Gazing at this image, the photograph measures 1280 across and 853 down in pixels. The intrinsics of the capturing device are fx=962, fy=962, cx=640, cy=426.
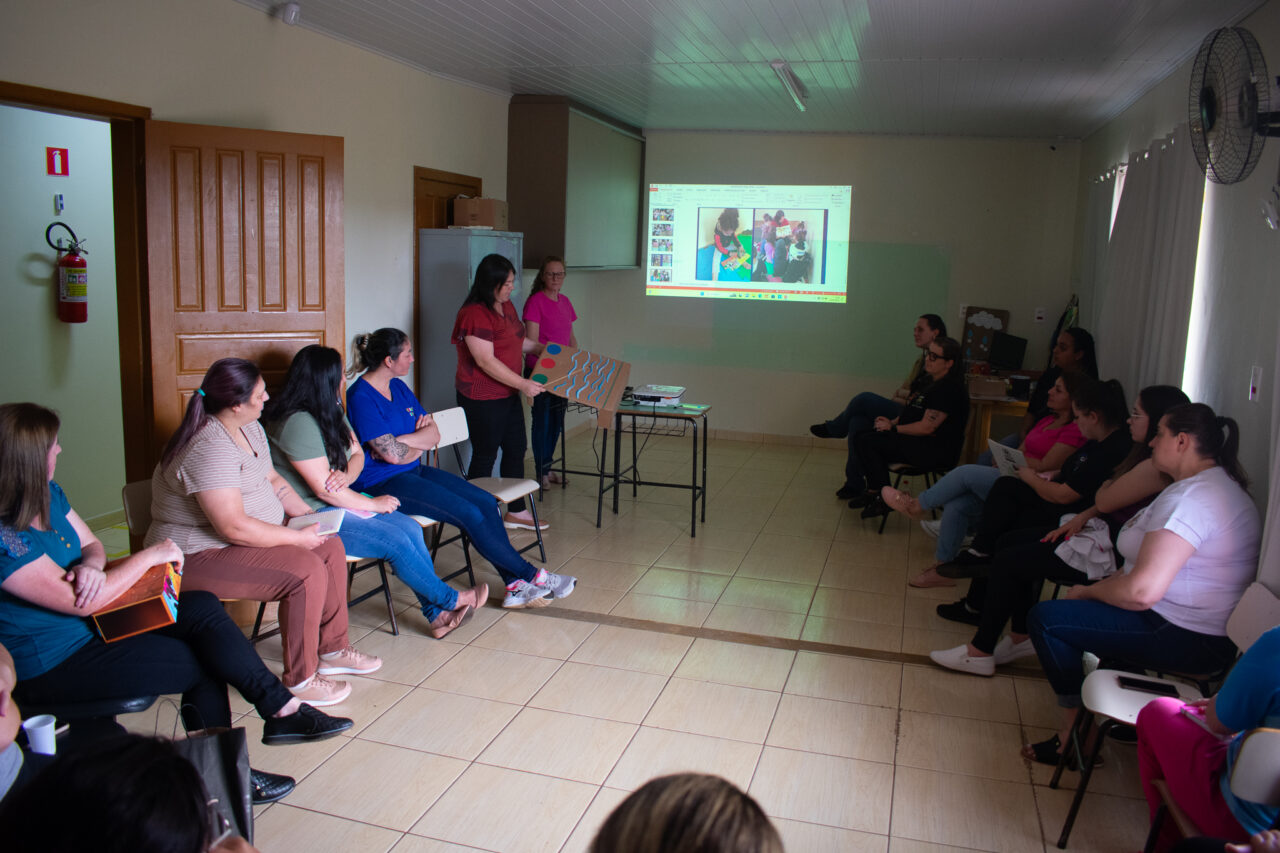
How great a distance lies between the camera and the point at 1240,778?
1.88 metres

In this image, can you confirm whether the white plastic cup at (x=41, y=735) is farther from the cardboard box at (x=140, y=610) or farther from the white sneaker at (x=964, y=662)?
the white sneaker at (x=964, y=662)

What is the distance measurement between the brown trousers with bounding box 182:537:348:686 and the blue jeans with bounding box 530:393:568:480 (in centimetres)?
290

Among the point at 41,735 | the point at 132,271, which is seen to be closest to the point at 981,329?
the point at 132,271

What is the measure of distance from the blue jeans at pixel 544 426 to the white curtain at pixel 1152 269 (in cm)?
325

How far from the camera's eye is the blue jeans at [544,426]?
20.6ft

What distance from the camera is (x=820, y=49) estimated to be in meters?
4.85

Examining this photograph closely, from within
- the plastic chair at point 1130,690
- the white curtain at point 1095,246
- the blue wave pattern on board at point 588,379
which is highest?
the white curtain at point 1095,246

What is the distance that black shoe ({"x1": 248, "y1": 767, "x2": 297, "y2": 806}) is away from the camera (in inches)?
104

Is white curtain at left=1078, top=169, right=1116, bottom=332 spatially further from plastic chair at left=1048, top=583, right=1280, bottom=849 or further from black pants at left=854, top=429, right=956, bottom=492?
plastic chair at left=1048, top=583, right=1280, bottom=849

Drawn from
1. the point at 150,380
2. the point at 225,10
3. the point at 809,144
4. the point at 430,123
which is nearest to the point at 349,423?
the point at 150,380

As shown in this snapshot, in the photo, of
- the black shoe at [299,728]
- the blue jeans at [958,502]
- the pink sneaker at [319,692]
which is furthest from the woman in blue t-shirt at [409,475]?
the blue jeans at [958,502]

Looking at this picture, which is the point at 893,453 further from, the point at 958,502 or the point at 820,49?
the point at 820,49

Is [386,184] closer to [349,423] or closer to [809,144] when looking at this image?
[349,423]

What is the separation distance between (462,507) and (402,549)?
0.45 meters
